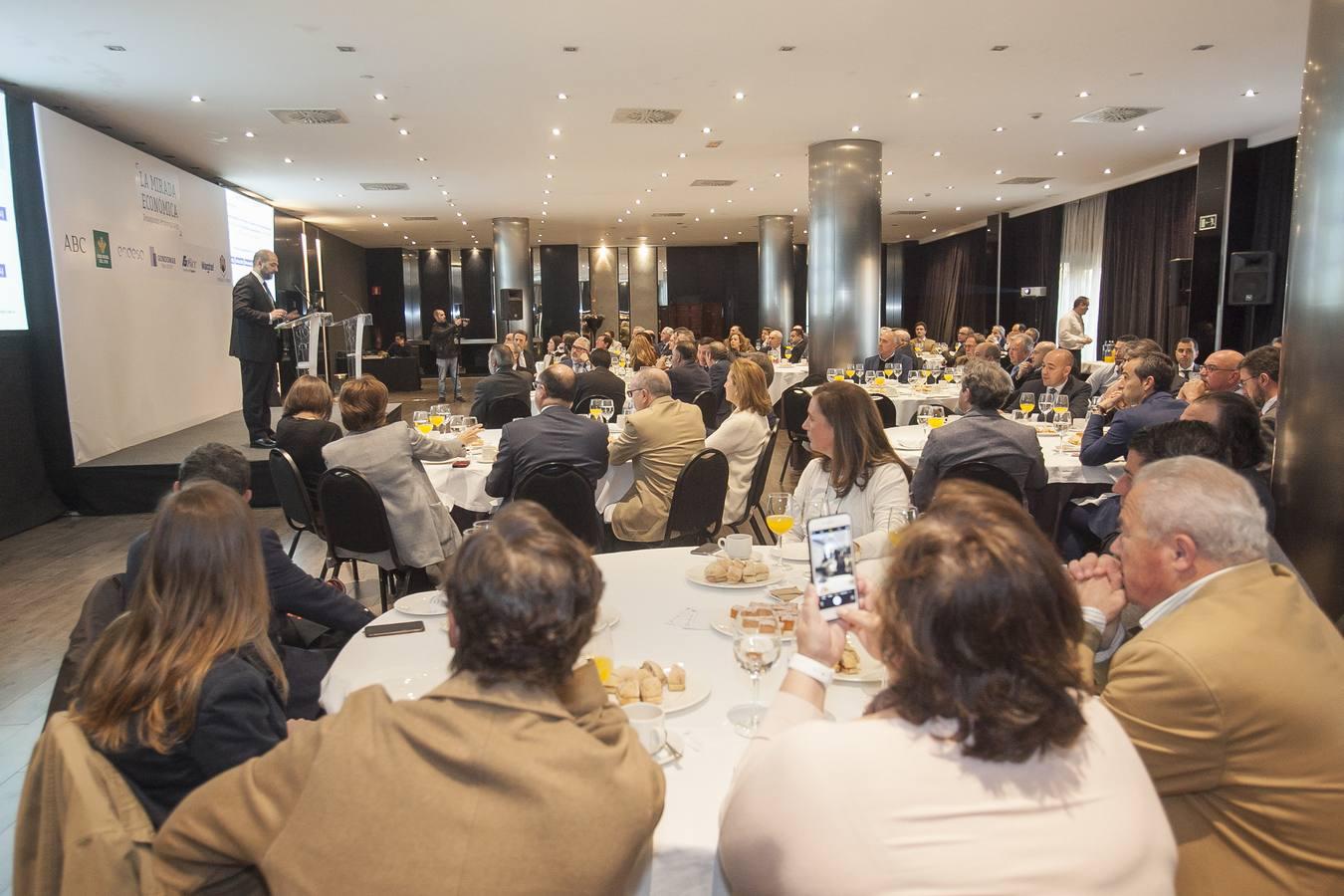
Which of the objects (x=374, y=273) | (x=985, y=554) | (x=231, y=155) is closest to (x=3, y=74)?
(x=231, y=155)

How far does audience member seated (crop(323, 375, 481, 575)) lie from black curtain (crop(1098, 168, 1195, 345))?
13.0m

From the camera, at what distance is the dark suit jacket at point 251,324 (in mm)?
8531

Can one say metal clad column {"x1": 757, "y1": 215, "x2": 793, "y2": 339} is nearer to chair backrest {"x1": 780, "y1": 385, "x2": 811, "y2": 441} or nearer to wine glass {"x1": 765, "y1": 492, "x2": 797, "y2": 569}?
chair backrest {"x1": 780, "y1": 385, "x2": 811, "y2": 441}

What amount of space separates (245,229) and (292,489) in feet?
37.0

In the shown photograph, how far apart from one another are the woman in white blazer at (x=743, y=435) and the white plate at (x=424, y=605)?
2748 millimetres

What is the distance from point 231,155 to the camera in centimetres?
1175

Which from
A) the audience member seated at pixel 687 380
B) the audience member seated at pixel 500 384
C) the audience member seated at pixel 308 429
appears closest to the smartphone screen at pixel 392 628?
the audience member seated at pixel 308 429

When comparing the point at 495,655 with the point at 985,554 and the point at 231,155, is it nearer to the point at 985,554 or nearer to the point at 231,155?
the point at 985,554

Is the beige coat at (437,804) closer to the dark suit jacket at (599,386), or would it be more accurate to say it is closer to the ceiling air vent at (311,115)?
the dark suit jacket at (599,386)

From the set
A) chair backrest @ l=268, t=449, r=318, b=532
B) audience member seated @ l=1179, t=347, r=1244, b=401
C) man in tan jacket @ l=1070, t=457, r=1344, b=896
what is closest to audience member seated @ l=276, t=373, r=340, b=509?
chair backrest @ l=268, t=449, r=318, b=532

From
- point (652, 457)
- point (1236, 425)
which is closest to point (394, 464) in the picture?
point (652, 457)

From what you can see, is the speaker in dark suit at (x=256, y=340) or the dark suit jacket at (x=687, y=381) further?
the dark suit jacket at (x=687, y=381)

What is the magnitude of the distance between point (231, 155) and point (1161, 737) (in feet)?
42.3

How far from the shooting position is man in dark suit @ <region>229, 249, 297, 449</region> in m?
8.55
